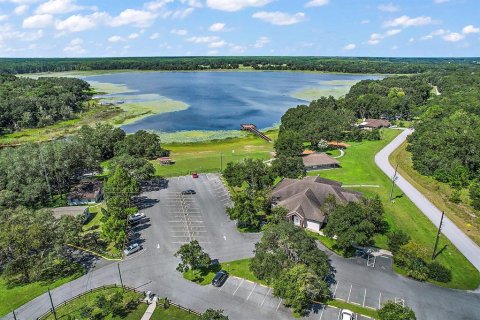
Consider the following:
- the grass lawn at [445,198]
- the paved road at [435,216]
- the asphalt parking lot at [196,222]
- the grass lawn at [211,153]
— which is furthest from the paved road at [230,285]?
the grass lawn at [211,153]

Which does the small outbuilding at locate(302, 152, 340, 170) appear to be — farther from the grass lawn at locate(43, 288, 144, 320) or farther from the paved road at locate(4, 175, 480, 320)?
the grass lawn at locate(43, 288, 144, 320)

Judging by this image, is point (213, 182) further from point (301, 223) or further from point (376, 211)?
point (376, 211)

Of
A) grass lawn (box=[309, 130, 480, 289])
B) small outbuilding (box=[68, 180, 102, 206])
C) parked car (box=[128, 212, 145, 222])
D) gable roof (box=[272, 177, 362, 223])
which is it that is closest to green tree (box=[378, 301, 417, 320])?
grass lawn (box=[309, 130, 480, 289])

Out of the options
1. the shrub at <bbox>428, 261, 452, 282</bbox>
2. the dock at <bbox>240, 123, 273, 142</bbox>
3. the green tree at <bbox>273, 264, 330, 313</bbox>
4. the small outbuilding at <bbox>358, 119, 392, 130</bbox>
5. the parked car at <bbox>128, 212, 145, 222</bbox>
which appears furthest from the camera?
the small outbuilding at <bbox>358, 119, 392, 130</bbox>

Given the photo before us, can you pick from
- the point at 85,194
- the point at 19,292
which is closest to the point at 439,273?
the point at 19,292

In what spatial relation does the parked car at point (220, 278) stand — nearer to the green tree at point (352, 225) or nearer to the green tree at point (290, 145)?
the green tree at point (352, 225)
